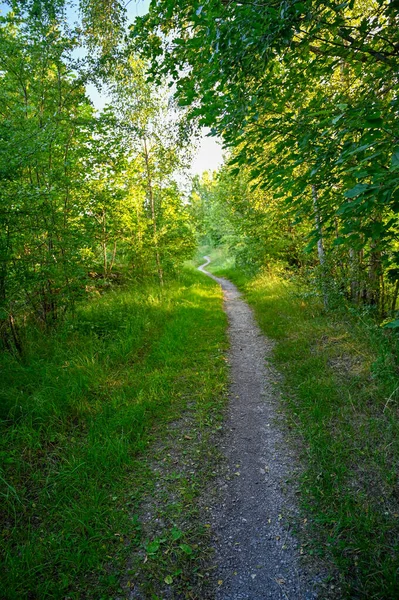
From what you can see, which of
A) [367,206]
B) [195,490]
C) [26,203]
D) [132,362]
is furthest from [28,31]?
[195,490]

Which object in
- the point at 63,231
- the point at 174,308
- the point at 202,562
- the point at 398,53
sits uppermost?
the point at 398,53

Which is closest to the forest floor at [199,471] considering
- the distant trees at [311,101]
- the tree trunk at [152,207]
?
the distant trees at [311,101]

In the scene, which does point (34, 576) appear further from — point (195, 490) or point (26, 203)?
point (26, 203)

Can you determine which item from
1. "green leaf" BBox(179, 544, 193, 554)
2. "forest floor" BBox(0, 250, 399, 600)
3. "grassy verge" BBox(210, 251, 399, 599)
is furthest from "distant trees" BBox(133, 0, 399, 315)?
"green leaf" BBox(179, 544, 193, 554)

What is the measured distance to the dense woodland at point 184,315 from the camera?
8.30 feet

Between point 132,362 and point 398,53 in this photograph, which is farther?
point 132,362

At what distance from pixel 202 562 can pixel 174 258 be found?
12.3m

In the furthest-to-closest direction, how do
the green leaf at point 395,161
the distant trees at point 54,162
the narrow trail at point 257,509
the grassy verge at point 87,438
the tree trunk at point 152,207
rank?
the tree trunk at point 152,207 → the distant trees at point 54,162 → the grassy verge at point 87,438 → the narrow trail at point 257,509 → the green leaf at point 395,161

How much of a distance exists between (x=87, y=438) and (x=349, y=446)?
3.36m

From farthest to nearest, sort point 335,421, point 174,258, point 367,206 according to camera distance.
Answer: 1. point 174,258
2. point 335,421
3. point 367,206

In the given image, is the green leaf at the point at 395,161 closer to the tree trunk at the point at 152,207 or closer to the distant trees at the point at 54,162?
the distant trees at the point at 54,162

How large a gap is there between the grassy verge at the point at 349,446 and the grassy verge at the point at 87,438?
51.0 inches

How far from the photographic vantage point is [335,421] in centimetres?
392

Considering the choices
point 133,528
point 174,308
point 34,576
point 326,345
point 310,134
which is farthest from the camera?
point 174,308
